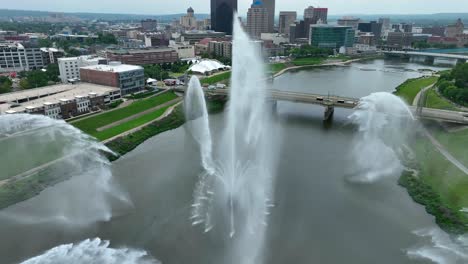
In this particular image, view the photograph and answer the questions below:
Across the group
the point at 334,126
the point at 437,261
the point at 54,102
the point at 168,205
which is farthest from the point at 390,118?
the point at 54,102

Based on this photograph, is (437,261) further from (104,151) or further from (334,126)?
(104,151)

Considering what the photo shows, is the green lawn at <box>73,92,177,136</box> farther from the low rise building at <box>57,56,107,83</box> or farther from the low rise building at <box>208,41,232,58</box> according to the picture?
the low rise building at <box>208,41,232,58</box>

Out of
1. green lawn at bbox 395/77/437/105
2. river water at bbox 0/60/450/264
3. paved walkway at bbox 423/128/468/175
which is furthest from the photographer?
green lawn at bbox 395/77/437/105

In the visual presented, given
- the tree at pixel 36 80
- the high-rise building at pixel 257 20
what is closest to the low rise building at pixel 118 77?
the tree at pixel 36 80

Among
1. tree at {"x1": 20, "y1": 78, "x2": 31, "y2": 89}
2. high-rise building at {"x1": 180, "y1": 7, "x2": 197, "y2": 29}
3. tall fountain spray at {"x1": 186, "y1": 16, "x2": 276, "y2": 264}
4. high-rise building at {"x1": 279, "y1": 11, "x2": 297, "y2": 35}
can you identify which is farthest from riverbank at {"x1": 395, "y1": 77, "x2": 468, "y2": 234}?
high-rise building at {"x1": 180, "y1": 7, "x2": 197, "y2": 29}

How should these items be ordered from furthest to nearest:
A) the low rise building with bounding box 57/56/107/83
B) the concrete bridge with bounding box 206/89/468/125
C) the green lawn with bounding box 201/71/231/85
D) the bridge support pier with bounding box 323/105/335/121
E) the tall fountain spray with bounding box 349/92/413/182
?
the green lawn with bounding box 201/71/231/85 → the low rise building with bounding box 57/56/107/83 → the bridge support pier with bounding box 323/105/335/121 → the concrete bridge with bounding box 206/89/468/125 → the tall fountain spray with bounding box 349/92/413/182

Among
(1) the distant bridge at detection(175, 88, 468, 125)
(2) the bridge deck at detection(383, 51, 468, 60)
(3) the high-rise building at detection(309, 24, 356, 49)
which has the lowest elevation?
(1) the distant bridge at detection(175, 88, 468, 125)
